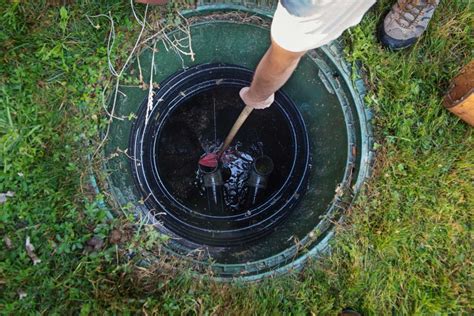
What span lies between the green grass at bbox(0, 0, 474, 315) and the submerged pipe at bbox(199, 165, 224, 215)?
68cm

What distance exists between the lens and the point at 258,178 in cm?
272

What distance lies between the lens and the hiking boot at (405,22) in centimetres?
230

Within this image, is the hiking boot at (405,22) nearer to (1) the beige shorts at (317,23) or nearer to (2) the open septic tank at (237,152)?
(2) the open septic tank at (237,152)

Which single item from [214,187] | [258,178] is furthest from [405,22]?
[214,187]

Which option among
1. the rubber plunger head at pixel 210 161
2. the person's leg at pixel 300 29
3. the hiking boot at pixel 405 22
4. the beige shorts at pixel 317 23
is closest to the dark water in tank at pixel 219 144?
the rubber plunger head at pixel 210 161

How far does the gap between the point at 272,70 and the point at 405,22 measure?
3.91ft

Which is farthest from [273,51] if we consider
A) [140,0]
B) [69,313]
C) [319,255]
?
[69,313]

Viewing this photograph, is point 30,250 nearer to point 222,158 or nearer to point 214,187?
point 214,187

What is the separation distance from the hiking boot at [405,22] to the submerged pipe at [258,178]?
939 mm

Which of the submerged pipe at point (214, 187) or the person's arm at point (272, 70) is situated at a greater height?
A: the person's arm at point (272, 70)

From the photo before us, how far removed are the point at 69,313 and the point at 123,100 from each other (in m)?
1.04

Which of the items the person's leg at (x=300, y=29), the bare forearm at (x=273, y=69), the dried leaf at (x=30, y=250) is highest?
the person's leg at (x=300, y=29)

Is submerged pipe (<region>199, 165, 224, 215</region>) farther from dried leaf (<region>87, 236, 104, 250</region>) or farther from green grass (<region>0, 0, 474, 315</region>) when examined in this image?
dried leaf (<region>87, 236, 104, 250</region>)

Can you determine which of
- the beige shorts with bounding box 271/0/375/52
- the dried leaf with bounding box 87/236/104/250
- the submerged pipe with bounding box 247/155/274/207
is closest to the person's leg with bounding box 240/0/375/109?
the beige shorts with bounding box 271/0/375/52
